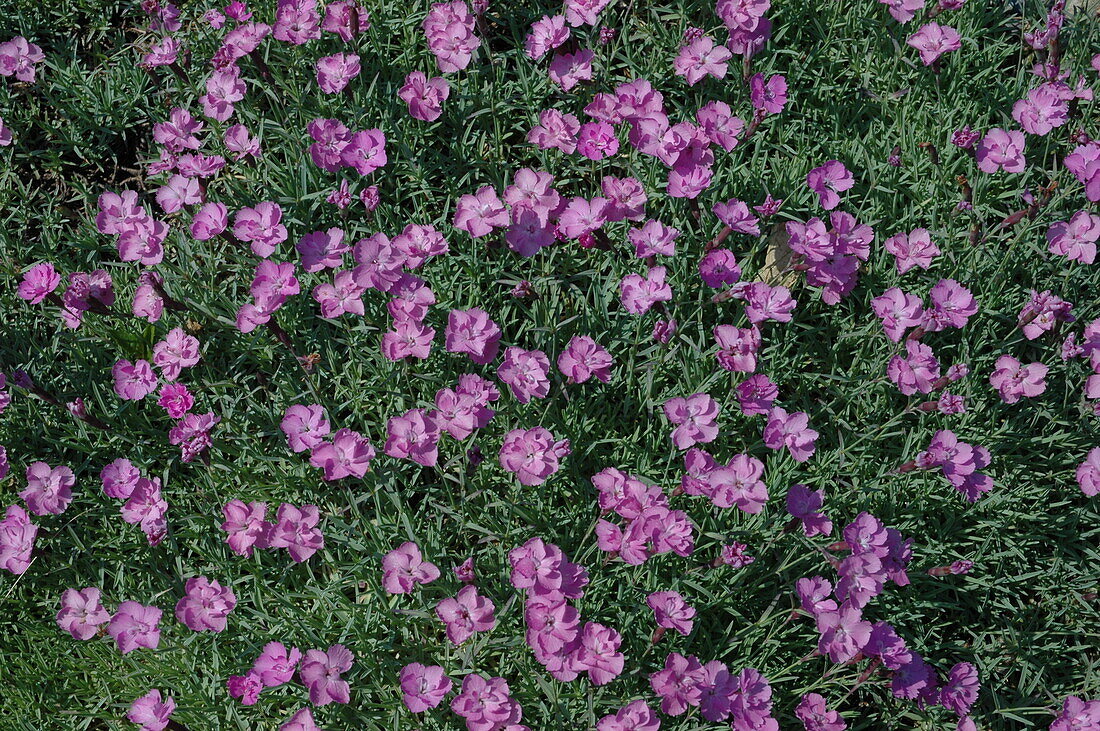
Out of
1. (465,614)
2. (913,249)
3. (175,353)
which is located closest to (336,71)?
(175,353)

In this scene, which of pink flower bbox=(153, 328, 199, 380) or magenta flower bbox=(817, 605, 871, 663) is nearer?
magenta flower bbox=(817, 605, 871, 663)

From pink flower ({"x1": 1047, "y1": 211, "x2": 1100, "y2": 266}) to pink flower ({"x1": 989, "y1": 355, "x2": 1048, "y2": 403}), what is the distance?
0.37m

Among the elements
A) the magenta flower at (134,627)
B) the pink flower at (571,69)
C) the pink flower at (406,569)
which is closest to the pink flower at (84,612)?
the magenta flower at (134,627)

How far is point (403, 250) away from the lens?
9.32 feet

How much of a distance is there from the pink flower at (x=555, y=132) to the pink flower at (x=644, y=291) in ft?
1.69

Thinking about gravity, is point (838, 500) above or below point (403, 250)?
below

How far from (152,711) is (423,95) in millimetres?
1923

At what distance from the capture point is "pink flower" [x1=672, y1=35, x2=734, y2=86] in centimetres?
315

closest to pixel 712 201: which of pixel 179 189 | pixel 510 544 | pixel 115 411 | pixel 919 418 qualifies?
pixel 919 418

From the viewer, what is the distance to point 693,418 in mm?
2662

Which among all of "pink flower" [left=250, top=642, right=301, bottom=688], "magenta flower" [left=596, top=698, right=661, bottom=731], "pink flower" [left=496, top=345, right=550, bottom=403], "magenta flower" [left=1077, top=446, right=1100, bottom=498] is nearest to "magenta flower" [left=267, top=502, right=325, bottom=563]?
"pink flower" [left=250, top=642, right=301, bottom=688]

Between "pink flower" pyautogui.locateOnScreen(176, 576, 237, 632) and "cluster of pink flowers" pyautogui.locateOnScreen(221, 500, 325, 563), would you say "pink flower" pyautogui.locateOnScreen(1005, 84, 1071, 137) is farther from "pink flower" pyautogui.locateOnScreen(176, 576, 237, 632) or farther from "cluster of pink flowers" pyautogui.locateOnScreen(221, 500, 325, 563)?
"pink flower" pyautogui.locateOnScreen(176, 576, 237, 632)

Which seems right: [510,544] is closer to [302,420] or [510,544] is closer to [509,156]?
[302,420]

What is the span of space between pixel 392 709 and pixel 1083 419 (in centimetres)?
209
